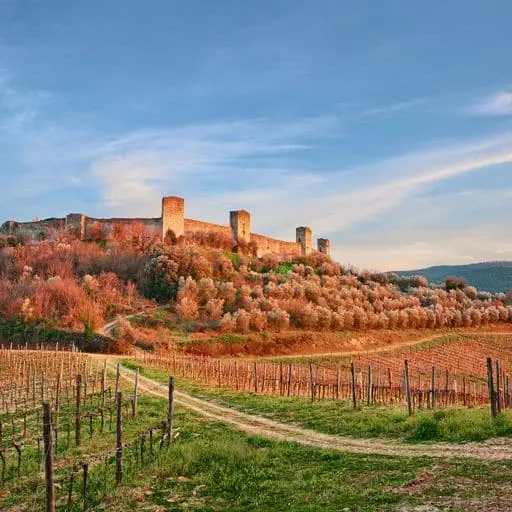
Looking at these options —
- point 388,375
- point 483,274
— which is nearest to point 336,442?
point 388,375

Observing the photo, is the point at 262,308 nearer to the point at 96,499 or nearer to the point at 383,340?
the point at 383,340

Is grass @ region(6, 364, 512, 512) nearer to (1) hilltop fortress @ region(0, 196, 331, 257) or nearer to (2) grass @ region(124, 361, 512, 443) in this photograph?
(2) grass @ region(124, 361, 512, 443)

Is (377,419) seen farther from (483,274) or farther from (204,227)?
(483,274)

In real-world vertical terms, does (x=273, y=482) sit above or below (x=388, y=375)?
below

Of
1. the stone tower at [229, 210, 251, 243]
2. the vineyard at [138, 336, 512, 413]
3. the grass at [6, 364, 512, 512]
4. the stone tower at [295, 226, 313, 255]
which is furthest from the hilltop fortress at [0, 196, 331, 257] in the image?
the grass at [6, 364, 512, 512]

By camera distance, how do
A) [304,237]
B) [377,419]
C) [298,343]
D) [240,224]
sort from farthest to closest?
1. [304,237]
2. [240,224]
3. [298,343]
4. [377,419]

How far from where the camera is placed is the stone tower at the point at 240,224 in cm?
7481

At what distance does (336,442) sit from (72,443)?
664cm

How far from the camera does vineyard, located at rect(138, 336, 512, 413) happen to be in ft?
83.6

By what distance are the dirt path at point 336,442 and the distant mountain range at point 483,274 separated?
106 m

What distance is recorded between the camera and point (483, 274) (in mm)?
142750

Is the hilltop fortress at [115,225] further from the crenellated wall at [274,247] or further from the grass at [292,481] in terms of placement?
the grass at [292,481]

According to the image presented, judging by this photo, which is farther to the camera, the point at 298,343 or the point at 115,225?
the point at 115,225

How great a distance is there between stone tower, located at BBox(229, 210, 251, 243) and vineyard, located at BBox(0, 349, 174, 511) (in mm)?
48766
